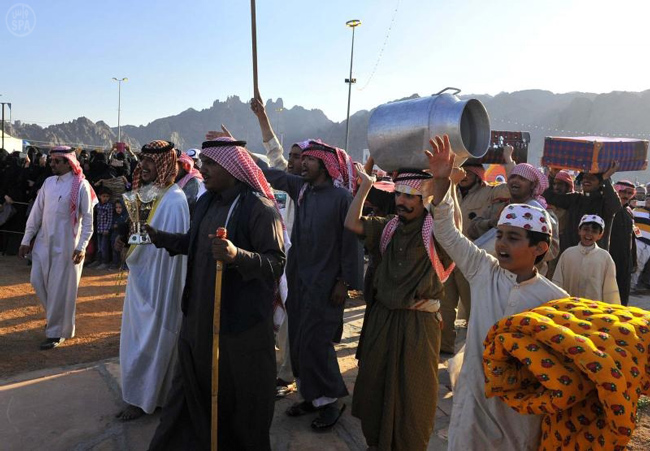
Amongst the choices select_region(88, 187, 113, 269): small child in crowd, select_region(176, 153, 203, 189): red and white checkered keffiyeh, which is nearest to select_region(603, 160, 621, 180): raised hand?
select_region(176, 153, 203, 189): red and white checkered keffiyeh

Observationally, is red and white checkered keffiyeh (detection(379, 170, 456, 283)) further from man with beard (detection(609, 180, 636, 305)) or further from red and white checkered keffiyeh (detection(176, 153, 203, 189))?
man with beard (detection(609, 180, 636, 305))

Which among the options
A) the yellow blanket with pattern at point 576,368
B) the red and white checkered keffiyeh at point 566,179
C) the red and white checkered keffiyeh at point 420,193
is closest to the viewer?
the yellow blanket with pattern at point 576,368

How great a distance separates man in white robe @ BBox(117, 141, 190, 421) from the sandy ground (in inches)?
20.6

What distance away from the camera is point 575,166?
340 inches

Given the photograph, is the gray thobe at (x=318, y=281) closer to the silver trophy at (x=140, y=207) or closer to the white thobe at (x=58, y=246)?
the silver trophy at (x=140, y=207)

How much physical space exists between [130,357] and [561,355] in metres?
3.05

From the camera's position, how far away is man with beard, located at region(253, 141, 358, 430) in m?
3.71

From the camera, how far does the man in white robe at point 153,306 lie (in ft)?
12.1

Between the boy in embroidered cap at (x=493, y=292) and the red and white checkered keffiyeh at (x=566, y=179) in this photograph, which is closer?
the boy in embroidered cap at (x=493, y=292)

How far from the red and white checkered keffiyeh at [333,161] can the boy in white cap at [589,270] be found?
2.43 metres

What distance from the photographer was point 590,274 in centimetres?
476

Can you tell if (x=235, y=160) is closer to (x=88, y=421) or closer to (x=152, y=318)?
(x=152, y=318)

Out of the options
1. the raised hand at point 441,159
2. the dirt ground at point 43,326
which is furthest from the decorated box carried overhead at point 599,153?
the dirt ground at point 43,326

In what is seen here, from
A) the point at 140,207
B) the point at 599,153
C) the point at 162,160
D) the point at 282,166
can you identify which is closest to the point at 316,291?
the point at 140,207
